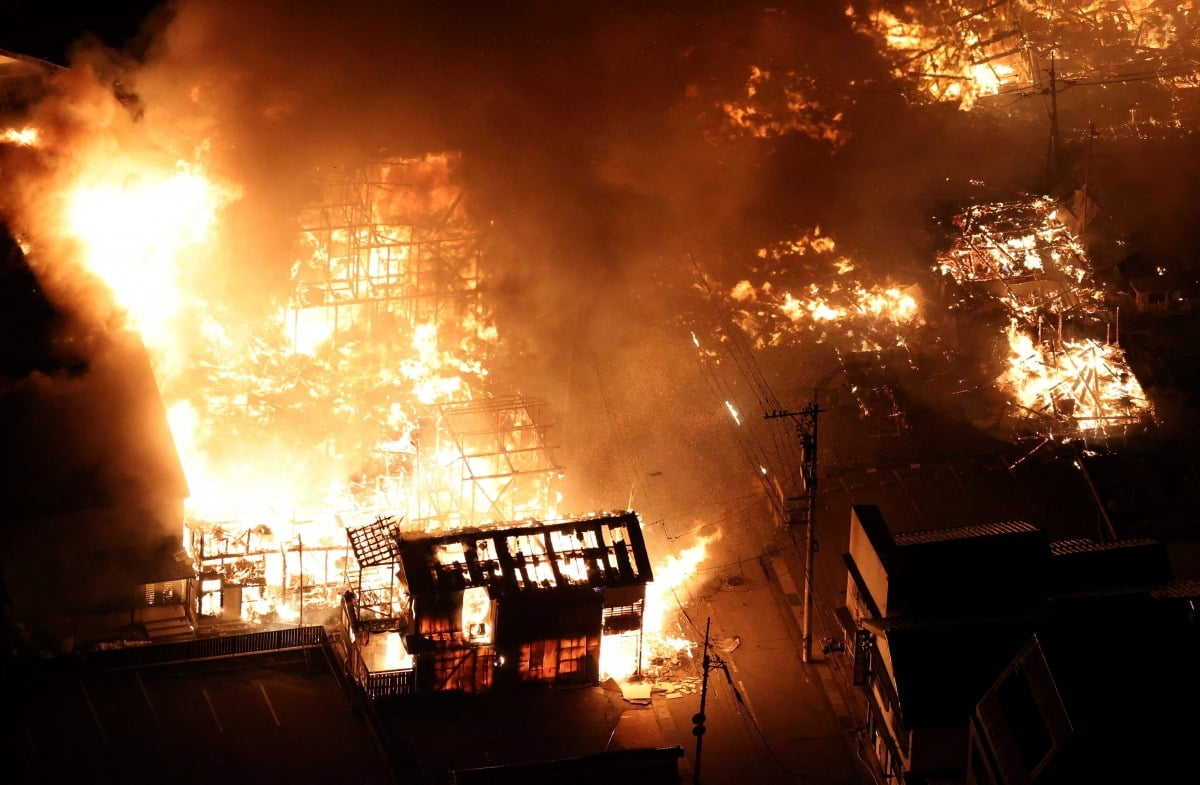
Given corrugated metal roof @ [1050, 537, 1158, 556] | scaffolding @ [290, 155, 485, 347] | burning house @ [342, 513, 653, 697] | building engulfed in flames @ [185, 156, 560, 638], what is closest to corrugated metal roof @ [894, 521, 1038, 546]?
corrugated metal roof @ [1050, 537, 1158, 556]

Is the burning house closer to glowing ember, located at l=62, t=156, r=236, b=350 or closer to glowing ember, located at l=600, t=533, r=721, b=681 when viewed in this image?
glowing ember, located at l=600, t=533, r=721, b=681

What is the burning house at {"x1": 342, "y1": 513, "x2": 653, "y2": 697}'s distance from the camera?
78.7 ft

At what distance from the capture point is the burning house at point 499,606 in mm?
24000

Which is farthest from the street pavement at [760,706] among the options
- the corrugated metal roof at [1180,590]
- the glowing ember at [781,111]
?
the glowing ember at [781,111]

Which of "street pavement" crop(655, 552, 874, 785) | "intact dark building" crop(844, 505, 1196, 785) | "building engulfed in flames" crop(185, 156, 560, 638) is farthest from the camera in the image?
"building engulfed in flames" crop(185, 156, 560, 638)

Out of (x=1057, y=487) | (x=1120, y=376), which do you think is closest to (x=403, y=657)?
(x=1057, y=487)

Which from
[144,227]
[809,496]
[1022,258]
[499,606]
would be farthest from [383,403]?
[1022,258]

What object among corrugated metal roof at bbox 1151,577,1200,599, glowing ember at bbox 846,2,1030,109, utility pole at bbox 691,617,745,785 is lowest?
utility pole at bbox 691,617,745,785

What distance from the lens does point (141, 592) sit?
25703 mm

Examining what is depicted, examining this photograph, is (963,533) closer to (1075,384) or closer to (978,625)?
(978,625)

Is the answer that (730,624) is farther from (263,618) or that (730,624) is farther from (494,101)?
(494,101)

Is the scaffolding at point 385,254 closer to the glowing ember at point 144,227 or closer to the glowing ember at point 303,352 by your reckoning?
the glowing ember at point 303,352

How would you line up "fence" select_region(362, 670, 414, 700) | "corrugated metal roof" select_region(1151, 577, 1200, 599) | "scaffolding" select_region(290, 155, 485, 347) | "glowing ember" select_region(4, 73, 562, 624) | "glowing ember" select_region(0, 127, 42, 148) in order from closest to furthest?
"corrugated metal roof" select_region(1151, 577, 1200, 599), "fence" select_region(362, 670, 414, 700), "glowing ember" select_region(4, 73, 562, 624), "glowing ember" select_region(0, 127, 42, 148), "scaffolding" select_region(290, 155, 485, 347)

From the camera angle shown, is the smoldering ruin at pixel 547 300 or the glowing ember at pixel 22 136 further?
the glowing ember at pixel 22 136
